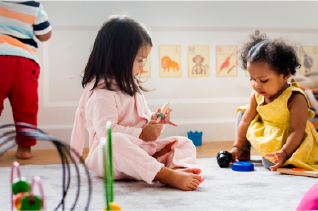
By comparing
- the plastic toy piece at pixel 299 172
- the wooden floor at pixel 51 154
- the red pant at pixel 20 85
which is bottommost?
the wooden floor at pixel 51 154

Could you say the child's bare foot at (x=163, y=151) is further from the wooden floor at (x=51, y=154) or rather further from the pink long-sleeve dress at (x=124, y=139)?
the wooden floor at (x=51, y=154)

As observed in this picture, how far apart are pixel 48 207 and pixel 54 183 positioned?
253 millimetres

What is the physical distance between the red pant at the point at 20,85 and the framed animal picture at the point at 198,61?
0.93m

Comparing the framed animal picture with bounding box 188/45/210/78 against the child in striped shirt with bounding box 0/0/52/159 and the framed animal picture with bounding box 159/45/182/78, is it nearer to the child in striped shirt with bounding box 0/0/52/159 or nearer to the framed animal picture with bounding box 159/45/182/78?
the framed animal picture with bounding box 159/45/182/78

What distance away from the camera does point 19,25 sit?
142 cm

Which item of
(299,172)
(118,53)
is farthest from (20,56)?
(299,172)

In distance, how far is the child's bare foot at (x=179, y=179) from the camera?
2.82ft

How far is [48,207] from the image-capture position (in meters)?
0.73

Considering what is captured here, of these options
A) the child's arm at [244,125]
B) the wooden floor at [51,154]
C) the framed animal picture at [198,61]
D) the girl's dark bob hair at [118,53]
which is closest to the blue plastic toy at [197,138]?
the wooden floor at [51,154]

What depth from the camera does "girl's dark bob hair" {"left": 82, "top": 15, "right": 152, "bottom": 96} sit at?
106 centimetres

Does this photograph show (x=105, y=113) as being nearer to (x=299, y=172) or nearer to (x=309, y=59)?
(x=299, y=172)

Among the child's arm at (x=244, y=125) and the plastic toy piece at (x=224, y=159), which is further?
the child's arm at (x=244, y=125)

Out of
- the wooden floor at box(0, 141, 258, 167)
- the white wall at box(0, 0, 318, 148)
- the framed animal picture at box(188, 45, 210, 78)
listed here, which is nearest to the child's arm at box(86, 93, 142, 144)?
the wooden floor at box(0, 141, 258, 167)

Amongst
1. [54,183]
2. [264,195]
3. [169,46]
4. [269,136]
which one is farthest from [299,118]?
[169,46]
